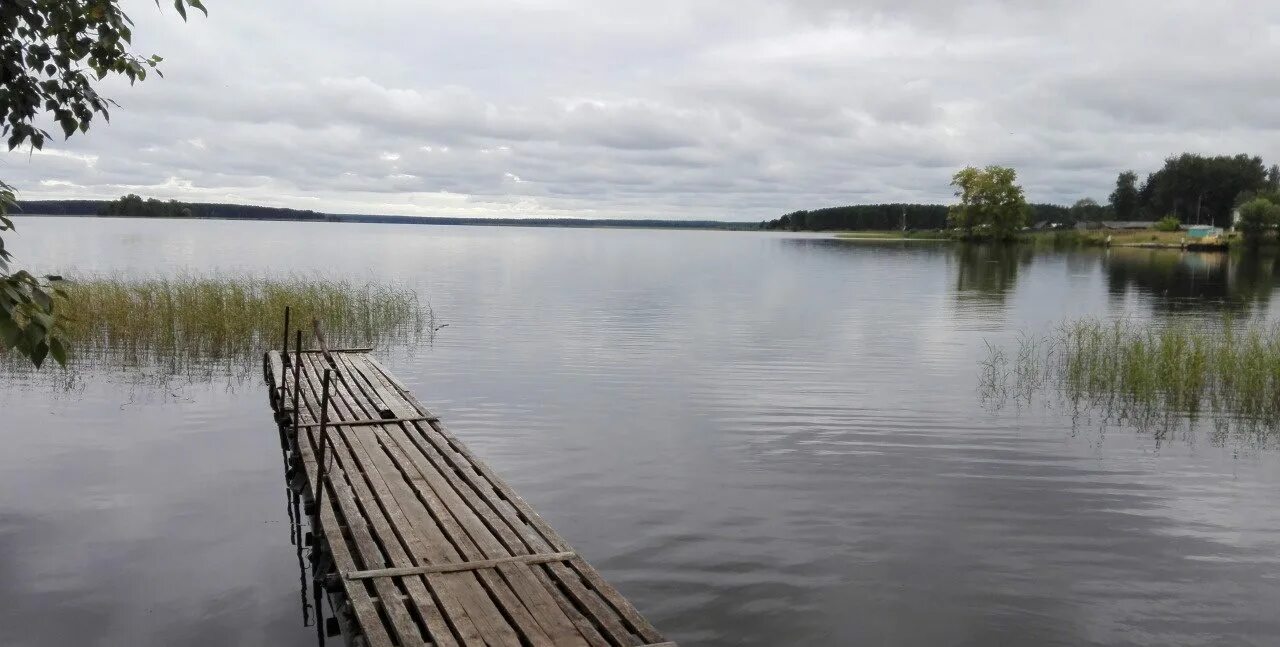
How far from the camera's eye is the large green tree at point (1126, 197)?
575ft

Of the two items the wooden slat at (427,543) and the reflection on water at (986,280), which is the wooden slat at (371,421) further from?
the reflection on water at (986,280)

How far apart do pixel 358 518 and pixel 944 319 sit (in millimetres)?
30094

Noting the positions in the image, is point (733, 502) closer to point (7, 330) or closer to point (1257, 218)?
point (7, 330)

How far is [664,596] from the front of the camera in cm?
939

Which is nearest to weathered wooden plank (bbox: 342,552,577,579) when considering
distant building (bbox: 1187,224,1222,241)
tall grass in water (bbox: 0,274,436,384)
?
tall grass in water (bbox: 0,274,436,384)

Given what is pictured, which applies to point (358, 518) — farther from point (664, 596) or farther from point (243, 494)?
point (243, 494)

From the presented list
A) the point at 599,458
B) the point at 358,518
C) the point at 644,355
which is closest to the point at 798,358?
the point at 644,355

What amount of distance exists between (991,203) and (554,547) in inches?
5730

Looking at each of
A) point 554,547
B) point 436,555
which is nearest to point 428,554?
point 436,555

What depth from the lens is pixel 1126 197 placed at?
177m

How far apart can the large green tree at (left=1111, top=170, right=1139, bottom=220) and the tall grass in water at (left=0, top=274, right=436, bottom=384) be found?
588ft

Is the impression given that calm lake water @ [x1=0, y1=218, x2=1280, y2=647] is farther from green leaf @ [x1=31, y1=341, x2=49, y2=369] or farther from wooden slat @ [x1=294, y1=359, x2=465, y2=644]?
green leaf @ [x1=31, y1=341, x2=49, y2=369]

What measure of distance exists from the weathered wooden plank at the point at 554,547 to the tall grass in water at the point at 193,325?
12.1 meters

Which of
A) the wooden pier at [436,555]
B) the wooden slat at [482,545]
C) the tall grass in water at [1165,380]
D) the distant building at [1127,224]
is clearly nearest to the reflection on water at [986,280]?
the tall grass in water at [1165,380]
